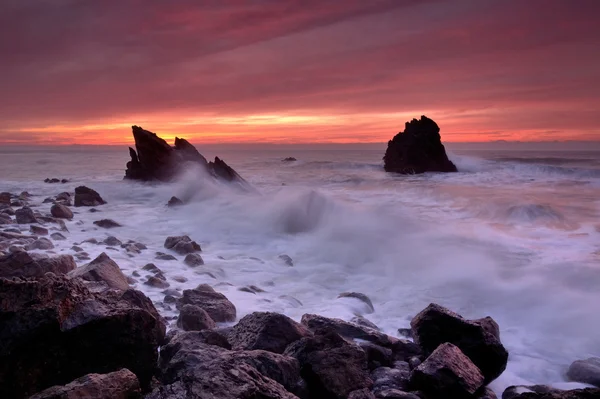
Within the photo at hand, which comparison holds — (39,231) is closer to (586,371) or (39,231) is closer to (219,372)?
(219,372)

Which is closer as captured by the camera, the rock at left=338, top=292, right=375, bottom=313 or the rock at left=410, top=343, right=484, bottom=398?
the rock at left=410, top=343, right=484, bottom=398

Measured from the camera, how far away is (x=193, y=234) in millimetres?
11383

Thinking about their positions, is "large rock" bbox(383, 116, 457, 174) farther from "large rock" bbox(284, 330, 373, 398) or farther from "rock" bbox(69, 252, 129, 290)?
"large rock" bbox(284, 330, 373, 398)

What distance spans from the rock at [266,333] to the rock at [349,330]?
43 cm

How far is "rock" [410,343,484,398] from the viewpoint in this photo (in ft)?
11.1

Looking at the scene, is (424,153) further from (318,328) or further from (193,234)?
(318,328)

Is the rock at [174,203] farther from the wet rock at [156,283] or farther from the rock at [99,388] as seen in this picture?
the rock at [99,388]

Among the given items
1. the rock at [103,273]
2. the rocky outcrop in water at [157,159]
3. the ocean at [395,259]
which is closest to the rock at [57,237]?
the ocean at [395,259]

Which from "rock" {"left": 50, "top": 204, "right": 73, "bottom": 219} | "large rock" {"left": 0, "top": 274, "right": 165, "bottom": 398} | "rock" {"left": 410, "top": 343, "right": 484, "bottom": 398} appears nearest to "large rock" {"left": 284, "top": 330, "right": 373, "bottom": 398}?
"rock" {"left": 410, "top": 343, "right": 484, "bottom": 398}


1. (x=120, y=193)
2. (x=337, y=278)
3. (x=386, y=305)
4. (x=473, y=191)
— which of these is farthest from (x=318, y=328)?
(x=473, y=191)

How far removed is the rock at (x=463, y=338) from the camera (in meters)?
4.03

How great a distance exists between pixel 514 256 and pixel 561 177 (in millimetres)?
27054

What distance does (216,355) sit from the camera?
3.16m

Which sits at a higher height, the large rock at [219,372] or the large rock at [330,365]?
the large rock at [219,372]
